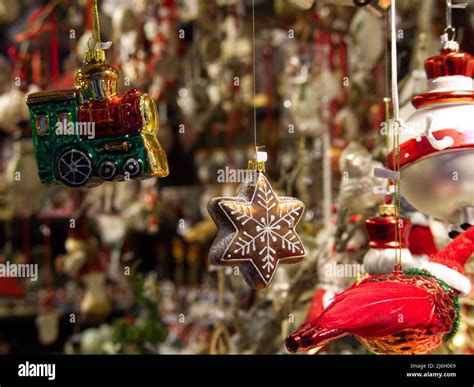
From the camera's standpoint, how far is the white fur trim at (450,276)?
131cm

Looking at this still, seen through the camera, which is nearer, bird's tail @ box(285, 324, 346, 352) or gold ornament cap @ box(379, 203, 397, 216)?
bird's tail @ box(285, 324, 346, 352)

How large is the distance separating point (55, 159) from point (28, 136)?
1.04 meters

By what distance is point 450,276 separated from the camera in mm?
1312

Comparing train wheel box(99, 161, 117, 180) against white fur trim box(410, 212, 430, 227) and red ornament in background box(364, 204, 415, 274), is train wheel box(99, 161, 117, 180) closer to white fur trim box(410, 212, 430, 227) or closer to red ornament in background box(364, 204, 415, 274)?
red ornament in background box(364, 204, 415, 274)

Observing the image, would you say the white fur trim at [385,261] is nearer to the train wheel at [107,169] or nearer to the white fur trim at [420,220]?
the white fur trim at [420,220]

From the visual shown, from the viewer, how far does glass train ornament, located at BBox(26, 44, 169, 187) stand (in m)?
1.18

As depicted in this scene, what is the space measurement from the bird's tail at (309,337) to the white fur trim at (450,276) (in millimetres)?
197

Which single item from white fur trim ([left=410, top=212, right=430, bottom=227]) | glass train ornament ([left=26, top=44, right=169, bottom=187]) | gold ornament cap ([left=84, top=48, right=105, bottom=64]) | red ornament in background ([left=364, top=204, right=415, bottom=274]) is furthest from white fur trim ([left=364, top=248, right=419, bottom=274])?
gold ornament cap ([left=84, top=48, right=105, bottom=64])

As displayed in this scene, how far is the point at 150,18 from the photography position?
2826 millimetres

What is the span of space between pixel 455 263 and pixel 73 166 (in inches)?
20.1

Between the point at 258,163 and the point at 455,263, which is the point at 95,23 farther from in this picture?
the point at 455,263

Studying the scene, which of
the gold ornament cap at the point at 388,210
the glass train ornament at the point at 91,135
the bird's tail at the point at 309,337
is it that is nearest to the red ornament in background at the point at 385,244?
the gold ornament cap at the point at 388,210

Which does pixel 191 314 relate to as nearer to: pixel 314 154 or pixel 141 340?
pixel 141 340

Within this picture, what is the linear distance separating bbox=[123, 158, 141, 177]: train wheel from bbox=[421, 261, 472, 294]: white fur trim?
405 millimetres
